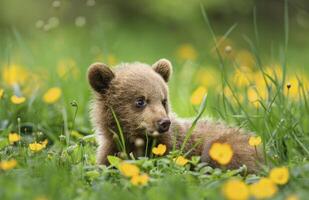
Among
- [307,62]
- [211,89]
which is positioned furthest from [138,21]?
[211,89]

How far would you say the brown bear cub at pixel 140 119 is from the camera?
207 inches

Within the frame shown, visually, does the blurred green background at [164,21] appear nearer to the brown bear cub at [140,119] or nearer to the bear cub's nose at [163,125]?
the brown bear cub at [140,119]

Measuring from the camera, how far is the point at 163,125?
199 inches

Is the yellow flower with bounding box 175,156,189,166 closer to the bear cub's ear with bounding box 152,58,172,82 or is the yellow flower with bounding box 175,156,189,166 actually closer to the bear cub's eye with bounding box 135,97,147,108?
the bear cub's eye with bounding box 135,97,147,108

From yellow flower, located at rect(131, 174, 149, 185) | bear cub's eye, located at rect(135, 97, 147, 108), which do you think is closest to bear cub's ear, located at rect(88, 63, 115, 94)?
bear cub's eye, located at rect(135, 97, 147, 108)

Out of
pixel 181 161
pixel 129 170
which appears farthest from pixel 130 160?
pixel 129 170

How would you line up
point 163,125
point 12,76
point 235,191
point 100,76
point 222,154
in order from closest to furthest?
point 235,191, point 222,154, point 163,125, point 100,76, point 12,76

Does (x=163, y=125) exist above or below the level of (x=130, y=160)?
above

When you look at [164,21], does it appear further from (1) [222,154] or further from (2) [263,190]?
(2) [263,190]

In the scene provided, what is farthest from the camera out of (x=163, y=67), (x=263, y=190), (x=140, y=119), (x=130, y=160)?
(x=163, y=67)

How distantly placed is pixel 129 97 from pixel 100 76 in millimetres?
305

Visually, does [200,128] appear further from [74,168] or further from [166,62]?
[74,168]

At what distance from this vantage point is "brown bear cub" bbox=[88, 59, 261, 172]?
5.25 metres

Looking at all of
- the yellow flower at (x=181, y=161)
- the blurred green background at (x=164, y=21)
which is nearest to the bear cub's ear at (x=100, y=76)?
the yellow flower at (x=181, y=161)
